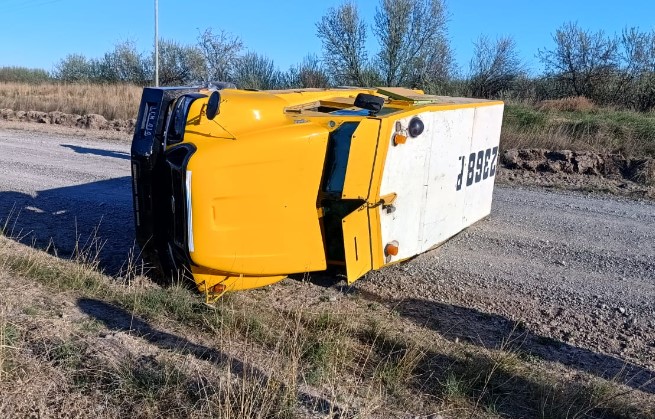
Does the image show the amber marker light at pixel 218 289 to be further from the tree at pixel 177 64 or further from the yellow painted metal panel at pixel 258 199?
the tree at pixel 177 64

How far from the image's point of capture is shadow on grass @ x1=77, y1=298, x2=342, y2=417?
10.1 feet

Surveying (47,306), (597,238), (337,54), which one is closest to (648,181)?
(597,238)

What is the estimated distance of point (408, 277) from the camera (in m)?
5.49

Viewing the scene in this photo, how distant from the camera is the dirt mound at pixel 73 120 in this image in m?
16.3

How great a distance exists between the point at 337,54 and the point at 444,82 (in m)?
3.71

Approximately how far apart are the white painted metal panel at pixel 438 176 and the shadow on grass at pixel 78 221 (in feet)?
8.33

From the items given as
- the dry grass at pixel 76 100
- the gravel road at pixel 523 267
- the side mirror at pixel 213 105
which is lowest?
the gravel road at pixel 523 267

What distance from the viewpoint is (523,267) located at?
5.66m

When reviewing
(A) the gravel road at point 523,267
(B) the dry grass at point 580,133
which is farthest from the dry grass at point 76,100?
(B) the dry grass at point 580,133

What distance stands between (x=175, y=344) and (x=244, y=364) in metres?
0.66

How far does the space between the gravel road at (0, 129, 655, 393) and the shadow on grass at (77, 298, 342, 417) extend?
1186 millimetres

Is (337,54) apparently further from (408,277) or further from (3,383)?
(3,383)

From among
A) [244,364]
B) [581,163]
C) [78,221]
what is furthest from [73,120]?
[244,364]

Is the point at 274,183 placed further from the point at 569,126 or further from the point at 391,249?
the point at 569,126
